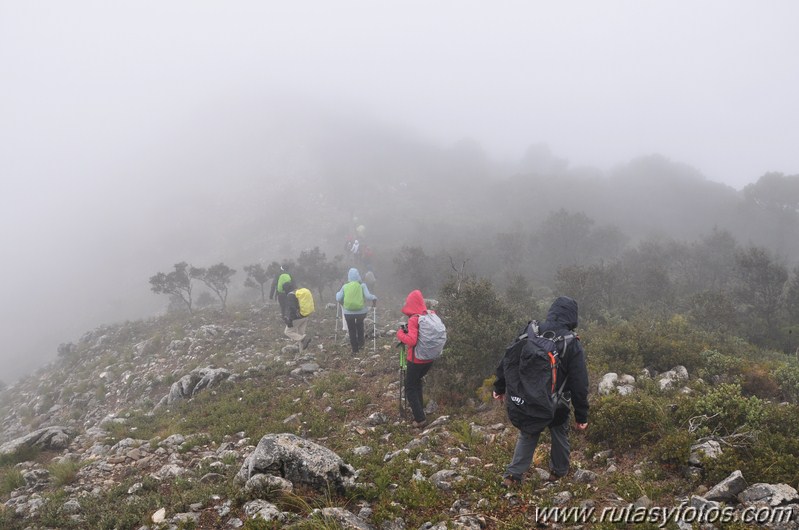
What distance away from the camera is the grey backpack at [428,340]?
8.37 meters

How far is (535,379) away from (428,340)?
10.8 feet

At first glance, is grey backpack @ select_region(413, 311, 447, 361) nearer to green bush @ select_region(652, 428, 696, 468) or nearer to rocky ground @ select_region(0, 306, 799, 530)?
rocky ground @ select_region(0, 306, 799, 530)

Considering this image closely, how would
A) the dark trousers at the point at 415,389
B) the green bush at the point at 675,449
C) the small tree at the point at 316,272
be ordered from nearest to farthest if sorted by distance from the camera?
the green bush at the point at 675,449, the dark trousers at the point at 415,389, the small tree at the point at 316,272

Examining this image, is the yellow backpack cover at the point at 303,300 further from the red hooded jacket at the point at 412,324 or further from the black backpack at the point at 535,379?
the black backpack at the point at 535,379

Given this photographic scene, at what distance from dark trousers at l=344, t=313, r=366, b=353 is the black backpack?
29.9 ft

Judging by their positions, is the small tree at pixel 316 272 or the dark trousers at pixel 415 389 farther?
the small tree at pixel 316 272

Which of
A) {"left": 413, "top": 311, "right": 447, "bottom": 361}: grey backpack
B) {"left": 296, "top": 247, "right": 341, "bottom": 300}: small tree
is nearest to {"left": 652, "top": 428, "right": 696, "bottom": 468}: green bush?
{"left": 413, "top": 311, "right": 447, "bottom": 361}: grey backpack

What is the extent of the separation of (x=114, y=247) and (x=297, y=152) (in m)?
50.5

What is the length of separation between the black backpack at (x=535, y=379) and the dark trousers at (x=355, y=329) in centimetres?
910

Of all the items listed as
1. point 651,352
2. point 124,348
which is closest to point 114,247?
point 124,348

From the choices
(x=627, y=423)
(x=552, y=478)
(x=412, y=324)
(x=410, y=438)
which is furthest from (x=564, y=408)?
(x=412, y=324)

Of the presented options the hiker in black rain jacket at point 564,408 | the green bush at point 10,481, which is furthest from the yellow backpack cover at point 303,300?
the hiker in black rain jacket at point 564,408

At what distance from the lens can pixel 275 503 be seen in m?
5.22

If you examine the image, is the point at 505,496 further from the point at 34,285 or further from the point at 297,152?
the point at 297,152
